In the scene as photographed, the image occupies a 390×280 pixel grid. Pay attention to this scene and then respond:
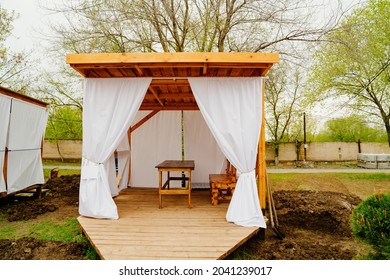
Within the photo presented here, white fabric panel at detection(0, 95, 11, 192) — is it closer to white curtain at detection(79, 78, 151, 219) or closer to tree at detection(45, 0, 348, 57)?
white curtain at detection(79, 78, 151, 219)

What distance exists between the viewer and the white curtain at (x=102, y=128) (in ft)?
13.0

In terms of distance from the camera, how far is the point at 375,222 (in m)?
2.37

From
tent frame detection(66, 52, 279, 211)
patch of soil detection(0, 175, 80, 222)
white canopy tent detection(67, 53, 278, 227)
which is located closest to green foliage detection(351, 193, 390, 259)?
white canopy tent detection(67, 53, 278, 227)

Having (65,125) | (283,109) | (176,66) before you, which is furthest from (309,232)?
(65,125)

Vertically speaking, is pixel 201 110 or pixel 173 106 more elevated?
pixel 173 106

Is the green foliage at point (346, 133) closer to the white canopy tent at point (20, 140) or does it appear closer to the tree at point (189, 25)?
the tree at point (189, 25)

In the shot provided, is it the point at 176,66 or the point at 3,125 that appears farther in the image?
the point at 3,125

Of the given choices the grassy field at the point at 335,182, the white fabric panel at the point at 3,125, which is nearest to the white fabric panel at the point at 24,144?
the white fabric panel at the point at 3,125

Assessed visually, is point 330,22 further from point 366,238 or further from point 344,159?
point 344,159

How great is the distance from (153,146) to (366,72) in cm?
787

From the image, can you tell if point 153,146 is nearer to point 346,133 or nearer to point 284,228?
point 284,228

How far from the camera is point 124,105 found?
13.3 feet

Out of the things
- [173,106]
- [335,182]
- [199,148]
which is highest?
[173,106]
